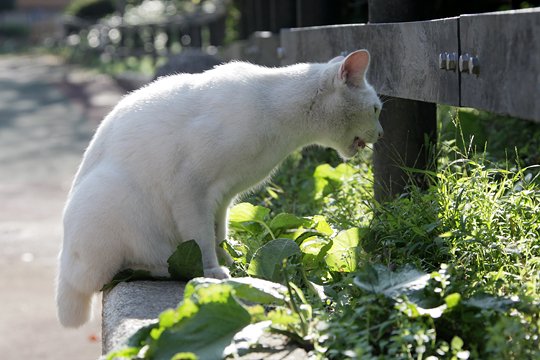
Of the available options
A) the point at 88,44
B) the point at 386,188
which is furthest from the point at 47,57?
the point at 386,188

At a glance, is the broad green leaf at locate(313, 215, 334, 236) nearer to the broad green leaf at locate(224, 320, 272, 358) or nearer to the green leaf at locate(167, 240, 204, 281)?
the green leaf at locate(167, 240, 204, 281)

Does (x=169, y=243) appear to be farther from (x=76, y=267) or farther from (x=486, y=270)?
(x=486, y=270)

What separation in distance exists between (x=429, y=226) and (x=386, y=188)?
94 cm

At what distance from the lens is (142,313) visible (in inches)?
136

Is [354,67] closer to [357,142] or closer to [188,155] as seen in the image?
[357,142]

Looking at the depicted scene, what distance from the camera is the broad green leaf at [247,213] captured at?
4.51 metres

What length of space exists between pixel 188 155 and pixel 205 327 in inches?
49.9

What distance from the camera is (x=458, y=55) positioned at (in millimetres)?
3758

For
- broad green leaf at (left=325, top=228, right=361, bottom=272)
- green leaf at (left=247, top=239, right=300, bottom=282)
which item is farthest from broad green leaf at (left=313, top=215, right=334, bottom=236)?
green leaf at (left=247, top=239, right=300, bottom=282)

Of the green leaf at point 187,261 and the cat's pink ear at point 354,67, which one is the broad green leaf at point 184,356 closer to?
the green leaf at point 187,261

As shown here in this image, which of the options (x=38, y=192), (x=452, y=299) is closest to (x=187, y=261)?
(x=452, y=299)

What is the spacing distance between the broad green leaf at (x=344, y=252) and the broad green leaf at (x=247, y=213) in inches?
25.0

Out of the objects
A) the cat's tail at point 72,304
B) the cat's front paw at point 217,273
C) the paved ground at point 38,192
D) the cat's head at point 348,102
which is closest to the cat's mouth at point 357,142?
the cat's head at point 348,102

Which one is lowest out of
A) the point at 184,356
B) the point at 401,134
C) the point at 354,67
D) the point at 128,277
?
the point at 128,277
